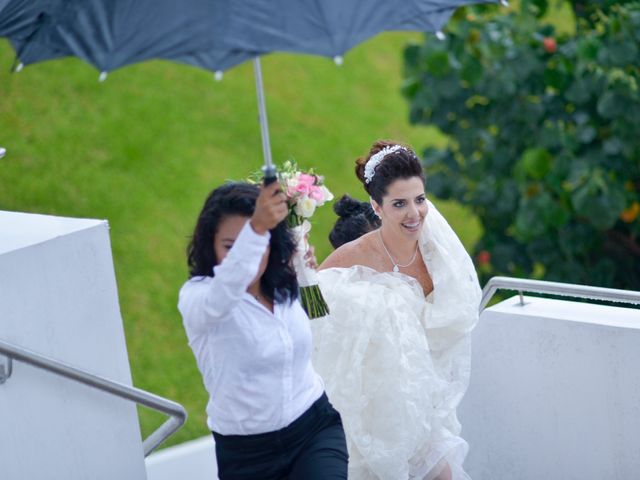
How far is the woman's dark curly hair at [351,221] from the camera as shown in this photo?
4887 millimetres

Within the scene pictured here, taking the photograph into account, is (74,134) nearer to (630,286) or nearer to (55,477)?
(630,286)

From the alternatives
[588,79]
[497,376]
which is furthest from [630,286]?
[497,376]

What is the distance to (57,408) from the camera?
3.87m

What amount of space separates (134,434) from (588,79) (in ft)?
15.8

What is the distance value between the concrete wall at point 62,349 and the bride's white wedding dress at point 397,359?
0.82 meters

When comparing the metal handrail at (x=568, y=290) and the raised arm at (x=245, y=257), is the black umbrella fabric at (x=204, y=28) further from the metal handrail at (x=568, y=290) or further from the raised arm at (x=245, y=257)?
the metal handrail at (x=568, y=290)

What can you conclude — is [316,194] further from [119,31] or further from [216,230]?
[119,31]

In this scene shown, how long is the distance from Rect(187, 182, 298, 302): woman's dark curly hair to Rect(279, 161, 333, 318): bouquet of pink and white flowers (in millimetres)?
378

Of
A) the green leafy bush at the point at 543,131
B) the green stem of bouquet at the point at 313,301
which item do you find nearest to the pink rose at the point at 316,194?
the green stem of bouquet at the point at 313,301

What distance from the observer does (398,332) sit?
4375 mm

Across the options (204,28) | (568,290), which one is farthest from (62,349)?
(568,290)

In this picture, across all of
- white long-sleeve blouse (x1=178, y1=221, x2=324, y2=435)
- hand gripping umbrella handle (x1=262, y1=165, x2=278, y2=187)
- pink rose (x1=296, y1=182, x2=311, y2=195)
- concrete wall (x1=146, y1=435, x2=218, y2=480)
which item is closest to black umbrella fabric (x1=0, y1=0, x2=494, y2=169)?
hand gripping umbrella handle (x1=262, y1=165, x2=278, y2=187)

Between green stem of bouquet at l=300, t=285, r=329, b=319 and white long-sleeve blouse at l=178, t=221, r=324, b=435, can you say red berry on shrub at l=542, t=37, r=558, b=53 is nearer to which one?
green stem of bouquet at l=300, t=285, r=329, b=319

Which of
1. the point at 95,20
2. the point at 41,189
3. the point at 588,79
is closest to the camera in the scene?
the point at 95,20
